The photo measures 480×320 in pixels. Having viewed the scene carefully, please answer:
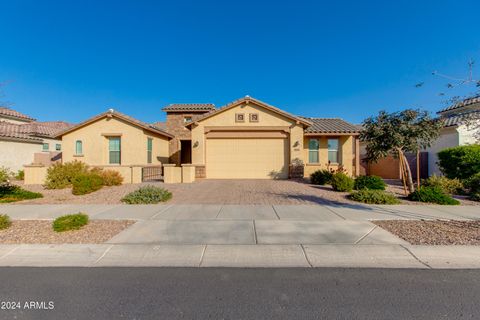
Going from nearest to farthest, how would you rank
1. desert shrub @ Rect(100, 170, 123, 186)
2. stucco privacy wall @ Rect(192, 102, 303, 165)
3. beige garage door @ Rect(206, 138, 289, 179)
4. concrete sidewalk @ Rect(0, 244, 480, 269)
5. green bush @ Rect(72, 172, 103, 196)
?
concrete sidewalk @ Rect(0, 244, 480, 269)
green bush @ Rect(72, 172, 103, 196)
desert shrub @ Rect(100, 170, 123, 186)
stucco privacy wall @ Rect(192, 102, 303, 165)
beige garage door @ Rect(206, 138, 289, 179)

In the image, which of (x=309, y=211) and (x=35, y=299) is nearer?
(x=35, y=299)

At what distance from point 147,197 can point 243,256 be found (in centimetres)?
586

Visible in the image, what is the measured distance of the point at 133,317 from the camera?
2.76 metres

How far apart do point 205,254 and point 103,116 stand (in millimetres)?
15863

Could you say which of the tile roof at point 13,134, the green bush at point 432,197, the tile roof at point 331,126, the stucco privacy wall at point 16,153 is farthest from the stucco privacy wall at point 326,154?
the stucco privacy wall at point 16,153

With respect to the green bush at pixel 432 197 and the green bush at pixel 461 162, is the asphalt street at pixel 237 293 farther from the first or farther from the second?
the green bush at pixel 461 162

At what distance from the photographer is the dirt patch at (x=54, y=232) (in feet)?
16.3

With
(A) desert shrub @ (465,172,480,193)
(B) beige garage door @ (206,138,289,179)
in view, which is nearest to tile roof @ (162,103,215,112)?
(B) beige garage door @ (206,138,289,179)

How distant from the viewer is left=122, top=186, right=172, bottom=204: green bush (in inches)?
343

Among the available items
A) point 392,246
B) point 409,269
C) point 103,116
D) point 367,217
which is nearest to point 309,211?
point 367,217

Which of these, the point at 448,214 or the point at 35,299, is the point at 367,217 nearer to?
the point at 448,214

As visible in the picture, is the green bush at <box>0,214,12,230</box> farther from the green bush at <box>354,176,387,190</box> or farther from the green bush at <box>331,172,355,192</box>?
the green bush at <box>354,176,387,190</box>

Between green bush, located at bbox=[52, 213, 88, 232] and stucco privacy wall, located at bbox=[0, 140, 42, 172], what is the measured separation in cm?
1747

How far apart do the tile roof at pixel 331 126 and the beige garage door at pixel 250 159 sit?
2.71m
